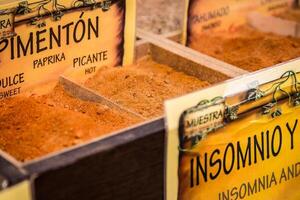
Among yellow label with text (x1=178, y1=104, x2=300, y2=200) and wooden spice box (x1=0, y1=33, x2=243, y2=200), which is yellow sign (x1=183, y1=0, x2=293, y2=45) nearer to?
yellow label with text (x1=178, y1=104, x2=300, y2=200)

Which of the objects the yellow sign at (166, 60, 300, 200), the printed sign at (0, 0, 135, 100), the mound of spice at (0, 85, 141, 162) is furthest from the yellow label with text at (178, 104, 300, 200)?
the printed sign at (0, 0, 135, 100)

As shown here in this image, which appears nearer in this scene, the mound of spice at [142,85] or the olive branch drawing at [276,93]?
the olive branch drawing at [276,93]

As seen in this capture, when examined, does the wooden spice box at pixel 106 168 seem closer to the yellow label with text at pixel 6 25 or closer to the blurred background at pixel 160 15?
the yellow label with text at pixel 6 25

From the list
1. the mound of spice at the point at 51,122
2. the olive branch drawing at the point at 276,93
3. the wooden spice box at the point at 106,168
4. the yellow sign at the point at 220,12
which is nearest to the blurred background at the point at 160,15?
the yellow sign at the point at 220,12

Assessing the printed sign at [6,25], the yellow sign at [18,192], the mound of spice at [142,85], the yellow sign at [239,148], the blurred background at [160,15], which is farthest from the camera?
the blurred background at [160,15]

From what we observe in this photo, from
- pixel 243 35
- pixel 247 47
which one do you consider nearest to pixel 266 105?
pixel 247 47

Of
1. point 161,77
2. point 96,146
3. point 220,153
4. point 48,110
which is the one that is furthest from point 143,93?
point 96,146

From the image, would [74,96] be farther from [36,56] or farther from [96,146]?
[96,146]
